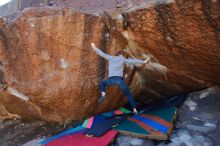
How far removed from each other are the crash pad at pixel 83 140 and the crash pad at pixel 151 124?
0.83 feet

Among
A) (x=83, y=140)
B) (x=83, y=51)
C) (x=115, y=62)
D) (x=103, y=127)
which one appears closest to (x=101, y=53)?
(x=115, y=62)

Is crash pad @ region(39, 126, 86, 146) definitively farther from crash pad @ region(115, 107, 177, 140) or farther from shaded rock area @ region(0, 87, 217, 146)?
crash pad @ region(115, 107, 177, 140)

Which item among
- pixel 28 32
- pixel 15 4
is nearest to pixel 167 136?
pixel 28 32

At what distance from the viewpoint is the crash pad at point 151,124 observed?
5115 millimetres

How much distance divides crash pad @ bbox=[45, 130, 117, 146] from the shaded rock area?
0.15m

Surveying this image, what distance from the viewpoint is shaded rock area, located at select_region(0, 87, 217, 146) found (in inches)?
198

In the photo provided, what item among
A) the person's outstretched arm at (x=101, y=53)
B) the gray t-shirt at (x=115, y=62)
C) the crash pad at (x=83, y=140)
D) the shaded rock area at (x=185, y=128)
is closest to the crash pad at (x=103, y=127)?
the crash pad at (x=83, y=140)

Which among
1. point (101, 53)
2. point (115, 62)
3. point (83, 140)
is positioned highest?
point (101, 53)

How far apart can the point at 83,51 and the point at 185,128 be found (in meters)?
2.13

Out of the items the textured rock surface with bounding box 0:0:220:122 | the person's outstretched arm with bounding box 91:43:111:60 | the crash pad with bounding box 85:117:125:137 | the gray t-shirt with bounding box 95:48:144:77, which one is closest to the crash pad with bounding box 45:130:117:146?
the crash pad with bounding box 85:117:125:137

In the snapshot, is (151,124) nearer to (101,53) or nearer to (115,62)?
(115,62)

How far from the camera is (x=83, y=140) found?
5.19m

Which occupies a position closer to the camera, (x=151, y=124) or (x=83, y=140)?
(x=83, y=140)

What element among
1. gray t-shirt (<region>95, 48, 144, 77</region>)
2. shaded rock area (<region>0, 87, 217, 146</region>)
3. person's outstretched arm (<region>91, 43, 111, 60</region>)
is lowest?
shaded rock area (<region>0, 87, 217, 146</region>)
